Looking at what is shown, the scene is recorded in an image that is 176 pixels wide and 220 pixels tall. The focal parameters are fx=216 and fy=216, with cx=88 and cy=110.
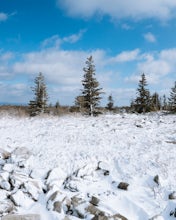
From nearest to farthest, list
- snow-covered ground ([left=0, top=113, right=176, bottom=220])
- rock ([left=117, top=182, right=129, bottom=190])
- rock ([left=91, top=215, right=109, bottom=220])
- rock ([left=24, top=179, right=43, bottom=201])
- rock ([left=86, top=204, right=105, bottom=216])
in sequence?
rock ([left=91, top=215, right=109, bottom=220]) → rock ([left=86, top=204, right=105, bottom=216]) → snow-covered ground ([left=0, top=113, right=176, bottom=220]) → rock ([left=24, top=179, right=43, bottom=201]) → rock ([left=117, top=182, right=129, bottom=190])

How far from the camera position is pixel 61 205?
6504 mm

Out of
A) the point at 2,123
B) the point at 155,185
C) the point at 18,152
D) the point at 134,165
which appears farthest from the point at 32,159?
the point at 2,123

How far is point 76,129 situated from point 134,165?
18.9ft

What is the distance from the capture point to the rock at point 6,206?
630cm

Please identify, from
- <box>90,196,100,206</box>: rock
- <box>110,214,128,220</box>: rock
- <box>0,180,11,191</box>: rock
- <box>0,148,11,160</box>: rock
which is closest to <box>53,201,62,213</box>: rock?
<box>90,196,100,206</box>: rock

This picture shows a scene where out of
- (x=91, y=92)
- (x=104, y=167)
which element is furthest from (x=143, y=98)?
(x=104, y=167)

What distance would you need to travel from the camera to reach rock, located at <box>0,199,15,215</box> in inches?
248

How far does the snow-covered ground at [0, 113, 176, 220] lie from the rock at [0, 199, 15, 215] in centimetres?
23

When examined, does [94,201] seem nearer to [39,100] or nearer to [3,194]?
[3,194]

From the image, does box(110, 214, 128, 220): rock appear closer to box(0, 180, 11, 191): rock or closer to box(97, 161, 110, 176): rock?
box(97, 161, 110, 176): rock

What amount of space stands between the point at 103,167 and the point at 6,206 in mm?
3775

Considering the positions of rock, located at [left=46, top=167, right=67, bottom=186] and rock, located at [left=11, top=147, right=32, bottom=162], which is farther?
rock, located at [left=11, top=147, right=32, bottom=162]

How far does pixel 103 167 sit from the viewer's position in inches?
338

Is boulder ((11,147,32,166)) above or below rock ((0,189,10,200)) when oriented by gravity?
above
